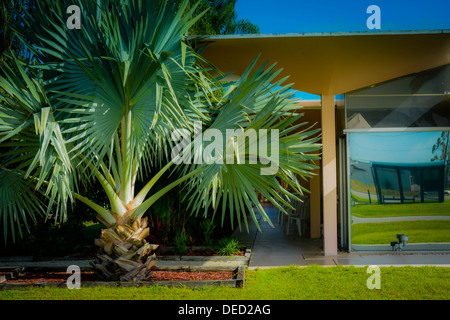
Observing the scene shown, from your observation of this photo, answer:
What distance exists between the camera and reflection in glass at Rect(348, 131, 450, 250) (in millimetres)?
8477

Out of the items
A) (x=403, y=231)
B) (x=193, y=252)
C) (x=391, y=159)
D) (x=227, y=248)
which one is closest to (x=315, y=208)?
(x=403, y=231)

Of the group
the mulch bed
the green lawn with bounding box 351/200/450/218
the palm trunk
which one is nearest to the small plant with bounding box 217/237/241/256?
the mulch bed

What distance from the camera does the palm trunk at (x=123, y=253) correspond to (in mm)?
5730

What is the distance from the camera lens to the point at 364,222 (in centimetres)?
855

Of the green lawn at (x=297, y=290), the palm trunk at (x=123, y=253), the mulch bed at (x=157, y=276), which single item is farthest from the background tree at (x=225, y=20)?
the green lawn at (x=297, y=290)

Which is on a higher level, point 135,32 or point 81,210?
point 135,32

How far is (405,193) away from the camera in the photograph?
27.9 feet

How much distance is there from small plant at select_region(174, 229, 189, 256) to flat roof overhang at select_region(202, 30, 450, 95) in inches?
134

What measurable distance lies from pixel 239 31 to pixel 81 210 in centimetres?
1575

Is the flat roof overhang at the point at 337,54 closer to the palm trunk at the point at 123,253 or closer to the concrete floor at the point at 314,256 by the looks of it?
the concrete floor at the point at 314,256

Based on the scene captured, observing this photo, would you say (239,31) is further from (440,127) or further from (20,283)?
(20,283)

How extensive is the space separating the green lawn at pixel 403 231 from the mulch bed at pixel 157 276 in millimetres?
3287

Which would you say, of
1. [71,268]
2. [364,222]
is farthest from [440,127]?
[71,268]

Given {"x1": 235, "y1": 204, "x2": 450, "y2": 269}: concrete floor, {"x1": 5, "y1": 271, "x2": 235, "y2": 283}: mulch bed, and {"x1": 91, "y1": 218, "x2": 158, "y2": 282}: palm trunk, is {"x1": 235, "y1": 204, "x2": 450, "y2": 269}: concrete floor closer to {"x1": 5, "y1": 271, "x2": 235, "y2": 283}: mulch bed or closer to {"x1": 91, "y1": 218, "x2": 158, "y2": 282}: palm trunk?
{"x1": 5, "y1": 271, "x2": 235, "y2": 283}: mulch bed
